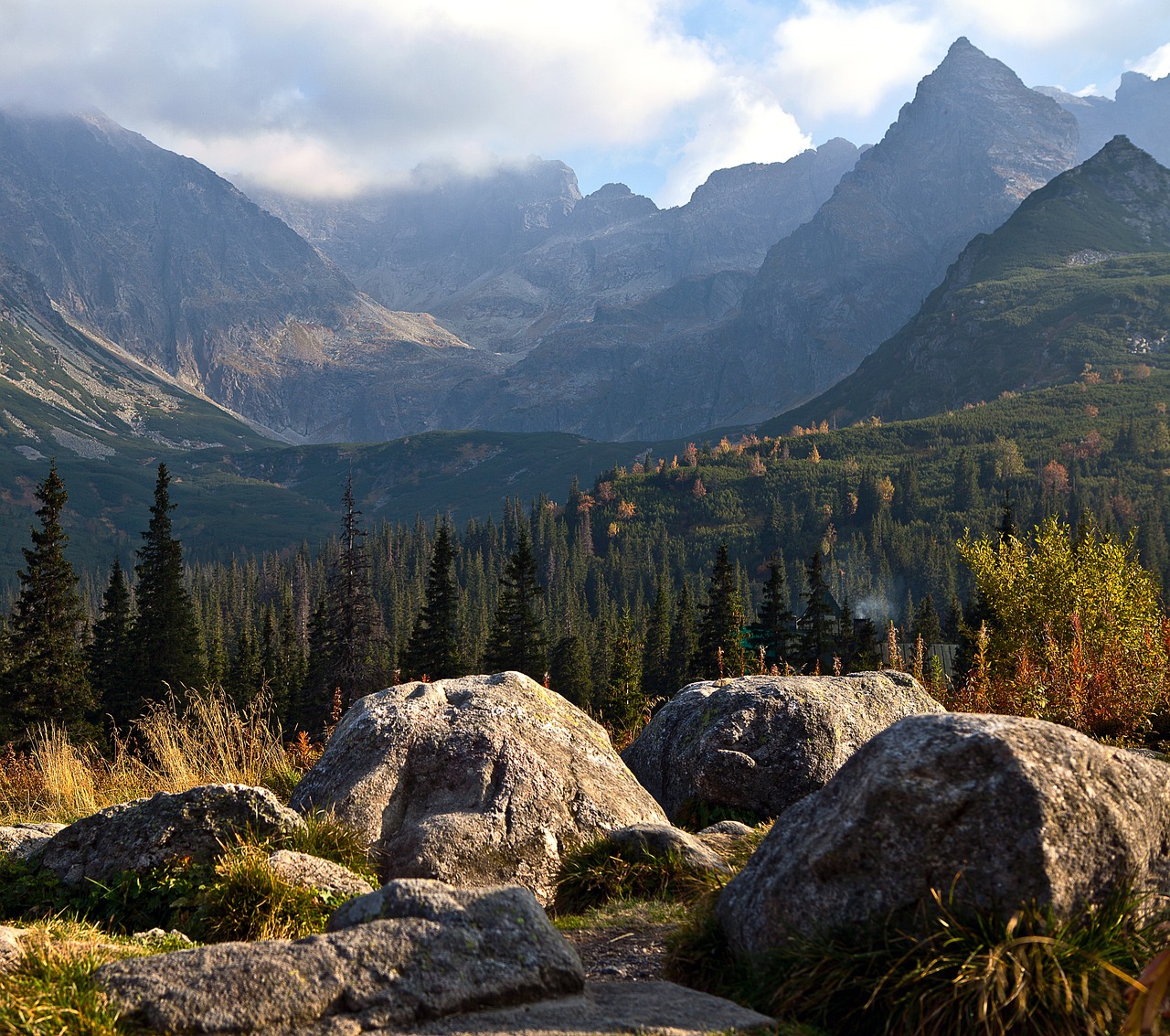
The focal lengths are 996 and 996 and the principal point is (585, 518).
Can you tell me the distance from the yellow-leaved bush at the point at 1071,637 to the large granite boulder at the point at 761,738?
1.60 meters

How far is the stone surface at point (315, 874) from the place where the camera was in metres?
8.82

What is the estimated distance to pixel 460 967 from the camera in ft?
21.7

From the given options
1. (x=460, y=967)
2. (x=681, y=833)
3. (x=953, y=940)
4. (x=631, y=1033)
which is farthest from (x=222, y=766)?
(x=953, y=940)

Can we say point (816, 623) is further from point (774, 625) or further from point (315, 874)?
point (315, 874)

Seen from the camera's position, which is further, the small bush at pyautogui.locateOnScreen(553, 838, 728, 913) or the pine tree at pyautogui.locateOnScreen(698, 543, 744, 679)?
the pine tree at pyautogui.locateOnScreen(698, 543, 744, 679)

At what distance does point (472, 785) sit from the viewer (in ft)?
37.2

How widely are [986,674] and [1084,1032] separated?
9.15 m

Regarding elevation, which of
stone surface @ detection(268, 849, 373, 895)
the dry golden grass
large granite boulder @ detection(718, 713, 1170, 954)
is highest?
large granite boulder @ detection(718, 713, 1170, 954)

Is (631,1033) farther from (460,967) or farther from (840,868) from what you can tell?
(840,868)

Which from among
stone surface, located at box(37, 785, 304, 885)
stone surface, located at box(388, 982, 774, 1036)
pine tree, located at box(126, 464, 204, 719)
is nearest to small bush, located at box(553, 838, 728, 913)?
stone surface, located at box(37, 785, 304, 885)

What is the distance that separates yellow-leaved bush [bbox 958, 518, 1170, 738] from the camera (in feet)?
43.1

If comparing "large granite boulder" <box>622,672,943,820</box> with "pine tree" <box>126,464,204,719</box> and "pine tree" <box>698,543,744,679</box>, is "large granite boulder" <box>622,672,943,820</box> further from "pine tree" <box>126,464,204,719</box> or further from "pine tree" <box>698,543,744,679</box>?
"pine tree" <box>698,543,744,679</box>

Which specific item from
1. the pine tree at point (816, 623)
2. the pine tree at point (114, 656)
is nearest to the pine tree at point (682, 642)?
the pine tree at point (816, 623)

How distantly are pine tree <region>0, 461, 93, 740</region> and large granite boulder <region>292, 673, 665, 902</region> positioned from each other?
36512mm
